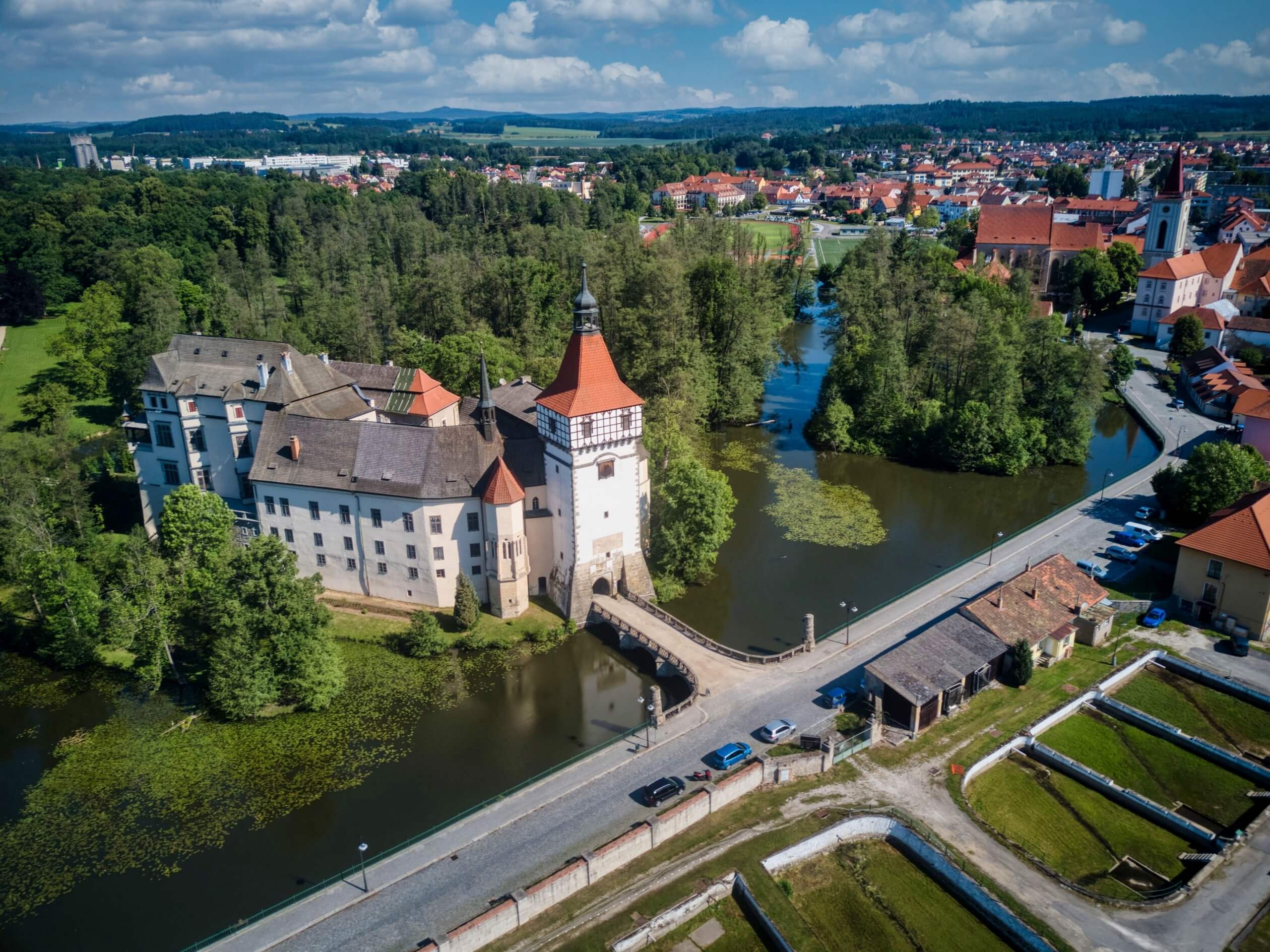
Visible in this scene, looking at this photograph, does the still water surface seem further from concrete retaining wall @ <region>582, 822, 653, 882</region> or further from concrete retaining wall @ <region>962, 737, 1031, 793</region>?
concrete retaining wall @ <region>962, 737, 1031, 793</region>

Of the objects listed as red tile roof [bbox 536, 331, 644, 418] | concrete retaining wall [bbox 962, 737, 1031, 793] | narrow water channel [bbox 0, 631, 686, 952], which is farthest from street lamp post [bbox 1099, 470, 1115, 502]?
narrow water channel [bbox 0, 631, 686, 952]

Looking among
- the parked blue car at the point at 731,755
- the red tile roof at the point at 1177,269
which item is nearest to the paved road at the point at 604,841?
the parked blue car at the point at 731,755

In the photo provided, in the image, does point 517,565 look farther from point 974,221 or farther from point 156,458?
point 974,221

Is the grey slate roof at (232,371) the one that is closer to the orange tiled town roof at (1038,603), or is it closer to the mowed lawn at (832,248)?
the orange tiled town roof at (1038,603)

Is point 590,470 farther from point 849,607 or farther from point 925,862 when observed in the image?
point 925,862

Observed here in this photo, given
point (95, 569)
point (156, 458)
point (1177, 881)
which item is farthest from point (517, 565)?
point (1177, 881)
